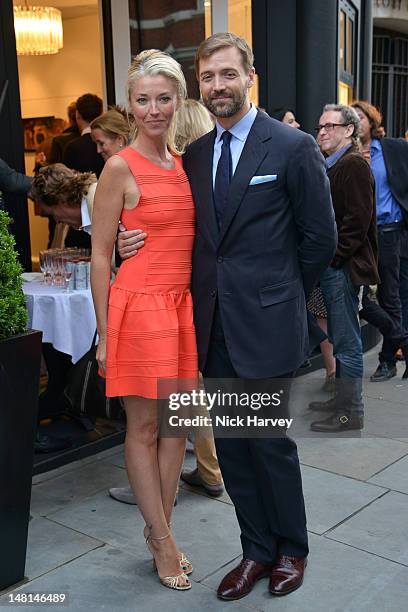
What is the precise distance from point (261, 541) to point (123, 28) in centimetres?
455

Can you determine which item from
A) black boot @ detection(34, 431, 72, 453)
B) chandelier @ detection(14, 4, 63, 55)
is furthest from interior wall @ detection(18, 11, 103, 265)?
black boot @ detection(34, 431, 72, 453)

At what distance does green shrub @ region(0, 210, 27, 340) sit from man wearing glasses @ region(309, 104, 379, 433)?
2339mm

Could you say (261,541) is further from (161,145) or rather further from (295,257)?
(161,145)

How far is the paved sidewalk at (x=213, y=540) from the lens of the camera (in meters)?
2.85

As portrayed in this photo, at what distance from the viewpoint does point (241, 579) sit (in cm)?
288

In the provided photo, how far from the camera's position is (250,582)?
9.47ft

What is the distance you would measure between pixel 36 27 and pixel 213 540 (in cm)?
691

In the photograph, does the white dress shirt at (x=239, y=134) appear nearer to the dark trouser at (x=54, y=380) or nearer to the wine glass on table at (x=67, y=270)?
the wine glass on table at (x=67, y=270)

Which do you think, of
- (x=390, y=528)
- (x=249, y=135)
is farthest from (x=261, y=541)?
(x=249, y=135)

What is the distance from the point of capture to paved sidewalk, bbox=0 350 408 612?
2850mm

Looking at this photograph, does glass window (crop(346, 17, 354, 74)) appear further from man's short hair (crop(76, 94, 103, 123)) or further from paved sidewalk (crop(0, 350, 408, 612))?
paved sidewalk (crop(0, 350, 408, 612))

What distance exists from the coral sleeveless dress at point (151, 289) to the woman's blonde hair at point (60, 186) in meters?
1.63

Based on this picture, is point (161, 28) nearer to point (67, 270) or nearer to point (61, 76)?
point (67, 270)

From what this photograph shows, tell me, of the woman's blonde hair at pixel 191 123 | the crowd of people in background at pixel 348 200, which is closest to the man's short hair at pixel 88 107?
the crowd of people in background at pixel 348 200
